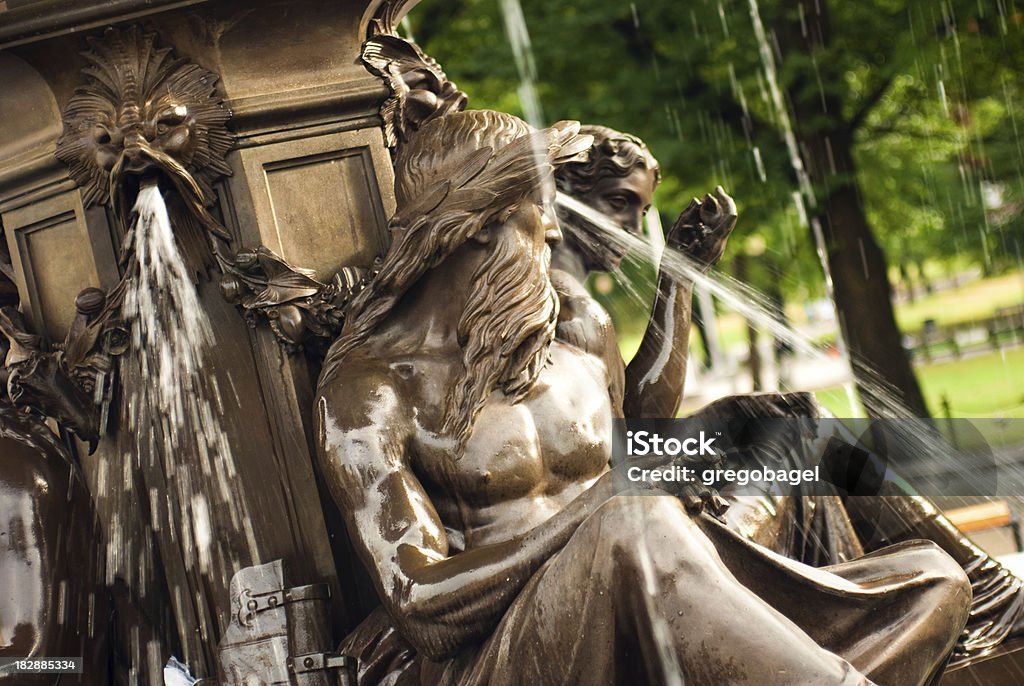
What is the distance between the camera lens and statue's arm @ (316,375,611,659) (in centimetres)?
384

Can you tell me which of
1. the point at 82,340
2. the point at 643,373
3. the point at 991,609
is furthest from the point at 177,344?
the point at 991,609

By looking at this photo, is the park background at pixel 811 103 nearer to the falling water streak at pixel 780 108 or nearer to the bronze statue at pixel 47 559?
the falling water streak at pixel 780 108

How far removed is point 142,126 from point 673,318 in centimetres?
189

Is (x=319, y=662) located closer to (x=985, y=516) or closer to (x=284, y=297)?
(x=284, y=297)

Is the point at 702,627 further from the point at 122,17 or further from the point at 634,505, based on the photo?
the point at 122,17

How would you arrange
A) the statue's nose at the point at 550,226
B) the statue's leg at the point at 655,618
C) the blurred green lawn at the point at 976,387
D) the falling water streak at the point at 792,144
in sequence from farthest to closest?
the blurred green lawn at the point at 976,387, the falling water streak at the point at 792,144, the statue's nose at the point at 550,226, the statue's leg at the point at 655,618

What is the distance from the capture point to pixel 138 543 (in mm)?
4875

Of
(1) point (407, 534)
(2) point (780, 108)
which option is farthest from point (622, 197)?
(2) point (780, 108)

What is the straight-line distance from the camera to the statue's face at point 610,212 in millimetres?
5547

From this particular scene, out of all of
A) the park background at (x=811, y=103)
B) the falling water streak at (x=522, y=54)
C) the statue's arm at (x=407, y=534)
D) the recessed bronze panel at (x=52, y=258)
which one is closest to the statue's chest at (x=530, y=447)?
the statue's arm at (x=407, y=534)

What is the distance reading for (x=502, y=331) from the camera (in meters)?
4.32

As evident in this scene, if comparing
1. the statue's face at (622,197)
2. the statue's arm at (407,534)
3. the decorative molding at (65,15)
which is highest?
the decorative molding at (65,15)

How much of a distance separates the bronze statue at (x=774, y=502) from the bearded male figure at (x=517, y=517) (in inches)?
14.1

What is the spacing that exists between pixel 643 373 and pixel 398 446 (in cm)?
139
